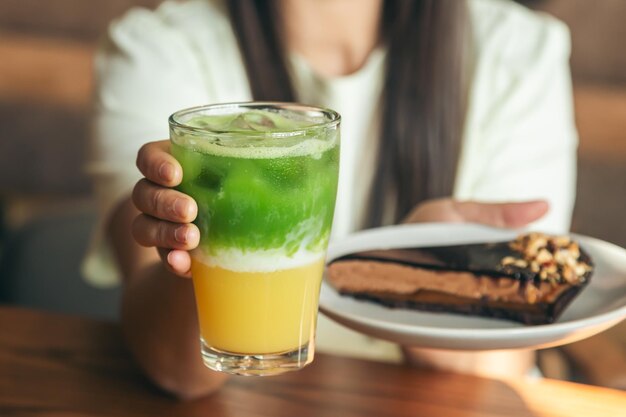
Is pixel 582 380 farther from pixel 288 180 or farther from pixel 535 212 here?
pixel 288 180

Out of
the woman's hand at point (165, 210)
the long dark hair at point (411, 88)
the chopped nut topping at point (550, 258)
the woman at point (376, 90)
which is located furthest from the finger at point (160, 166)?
the long dark hair at point (411, 88)

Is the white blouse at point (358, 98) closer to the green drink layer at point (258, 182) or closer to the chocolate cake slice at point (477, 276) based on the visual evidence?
the chocolate cake slice at point (477, 276)

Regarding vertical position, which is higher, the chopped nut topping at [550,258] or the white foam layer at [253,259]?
the white foam layer at [253,259]

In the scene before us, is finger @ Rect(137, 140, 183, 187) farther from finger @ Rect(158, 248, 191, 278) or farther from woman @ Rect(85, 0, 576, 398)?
woman @ Rect(85, 0, 576, 398)

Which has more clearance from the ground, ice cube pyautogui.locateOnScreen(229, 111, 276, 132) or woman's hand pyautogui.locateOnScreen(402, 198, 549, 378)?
ice cube pyautogui.locateOnScreen(229, 111, 276, 132)

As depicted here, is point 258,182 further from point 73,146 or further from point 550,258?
point 73,146

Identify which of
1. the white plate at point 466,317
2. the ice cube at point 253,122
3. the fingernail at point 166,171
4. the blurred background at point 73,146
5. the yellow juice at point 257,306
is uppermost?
the ice cube at point 253,122

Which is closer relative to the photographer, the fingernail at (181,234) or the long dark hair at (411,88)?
the fingernail at (181,234)

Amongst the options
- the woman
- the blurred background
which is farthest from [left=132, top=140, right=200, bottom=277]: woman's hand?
the blurred background
